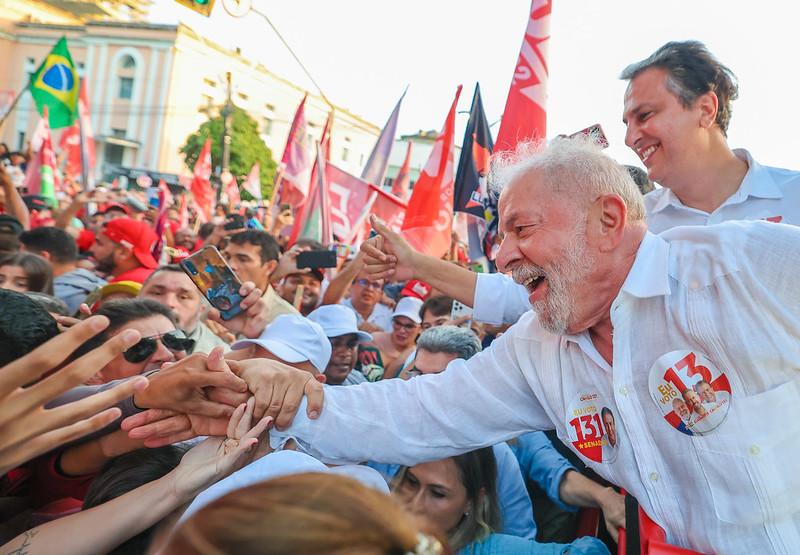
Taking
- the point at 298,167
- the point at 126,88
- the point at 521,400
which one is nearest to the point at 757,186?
the point at 521,400

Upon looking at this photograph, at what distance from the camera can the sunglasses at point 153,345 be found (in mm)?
2811

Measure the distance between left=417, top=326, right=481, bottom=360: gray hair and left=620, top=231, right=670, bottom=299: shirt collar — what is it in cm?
172

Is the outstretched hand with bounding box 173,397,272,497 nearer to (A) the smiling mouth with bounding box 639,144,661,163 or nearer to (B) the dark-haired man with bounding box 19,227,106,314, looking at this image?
(A) the smiling mouth with bounding box 639,144,661,163

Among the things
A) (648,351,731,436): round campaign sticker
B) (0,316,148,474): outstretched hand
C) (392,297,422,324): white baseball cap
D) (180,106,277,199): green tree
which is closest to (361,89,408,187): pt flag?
(392,297,422,324): white baseball cap

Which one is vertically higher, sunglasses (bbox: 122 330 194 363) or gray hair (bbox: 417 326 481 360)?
gray hair (bbox: 417 326 481 360)

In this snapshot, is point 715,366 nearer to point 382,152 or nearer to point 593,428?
point 593,428

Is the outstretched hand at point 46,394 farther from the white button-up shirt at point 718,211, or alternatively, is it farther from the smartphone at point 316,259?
the smartphone at point 316,259

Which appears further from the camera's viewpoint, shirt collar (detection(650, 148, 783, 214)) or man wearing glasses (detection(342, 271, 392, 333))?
man wearing glasses (detection(342, 271, 392, 333))

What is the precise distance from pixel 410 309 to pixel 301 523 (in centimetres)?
490

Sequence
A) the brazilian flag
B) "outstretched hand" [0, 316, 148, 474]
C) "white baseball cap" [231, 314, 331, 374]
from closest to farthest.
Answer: "outstretched hand" [0, 316, 148, 474] → "white baseball cap" [231, 314, 331, 374] → the brazilian flag

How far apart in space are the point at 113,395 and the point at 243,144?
49.8 metres

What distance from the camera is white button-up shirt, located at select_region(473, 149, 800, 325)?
2.64 metres

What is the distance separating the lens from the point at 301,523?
33.1 inches

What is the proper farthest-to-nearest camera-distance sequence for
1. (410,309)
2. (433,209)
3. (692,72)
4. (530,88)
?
(433,209)
(410,309)
(530,88)
(692,72)
